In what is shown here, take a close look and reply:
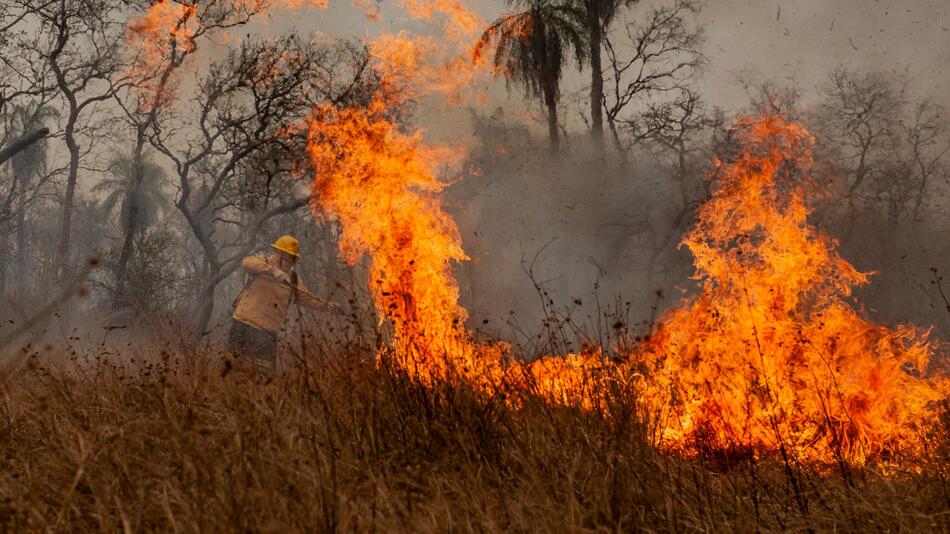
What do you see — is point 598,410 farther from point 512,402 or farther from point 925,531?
point 925,531

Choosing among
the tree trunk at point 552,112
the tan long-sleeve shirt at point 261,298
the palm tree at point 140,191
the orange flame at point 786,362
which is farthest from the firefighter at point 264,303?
the palm tree at point 140,191

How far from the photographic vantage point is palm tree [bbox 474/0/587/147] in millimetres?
16938

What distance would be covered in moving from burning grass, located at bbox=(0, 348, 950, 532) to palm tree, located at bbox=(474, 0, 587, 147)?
14298 mm

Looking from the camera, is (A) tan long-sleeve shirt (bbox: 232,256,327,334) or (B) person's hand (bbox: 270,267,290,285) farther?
(A) tan long-sleeve shirt (bbox: 232,256,327,334)

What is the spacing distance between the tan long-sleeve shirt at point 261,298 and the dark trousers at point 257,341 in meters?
0.06

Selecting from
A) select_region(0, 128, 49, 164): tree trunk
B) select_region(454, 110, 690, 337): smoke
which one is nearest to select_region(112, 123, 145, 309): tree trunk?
select_region(0, 128, 49, 164): tree trunk

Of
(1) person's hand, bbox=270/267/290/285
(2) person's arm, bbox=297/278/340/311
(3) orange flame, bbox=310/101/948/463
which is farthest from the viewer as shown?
(1) person's hand, bbox=270/267/290/285

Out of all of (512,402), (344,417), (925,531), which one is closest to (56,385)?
(344,417)

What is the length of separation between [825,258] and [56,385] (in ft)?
21.2

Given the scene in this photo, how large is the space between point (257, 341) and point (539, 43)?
41.0 ft

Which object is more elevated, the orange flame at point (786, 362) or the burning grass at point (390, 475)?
the orange flame at point (786, 362)

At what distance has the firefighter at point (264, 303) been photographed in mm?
7059

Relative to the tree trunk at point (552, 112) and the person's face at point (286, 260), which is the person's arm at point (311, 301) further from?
the tree trunk at point (552, 112)

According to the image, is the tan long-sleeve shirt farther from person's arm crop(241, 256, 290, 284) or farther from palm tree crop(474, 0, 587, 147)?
palm tree crop(474, 0, 587, 147)
